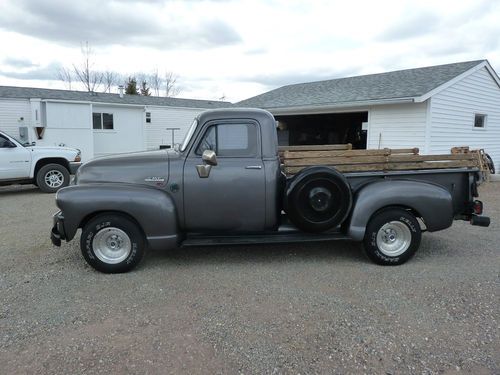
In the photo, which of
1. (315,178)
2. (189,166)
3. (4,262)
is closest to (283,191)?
(315,178)

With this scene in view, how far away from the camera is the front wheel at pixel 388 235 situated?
5055mm

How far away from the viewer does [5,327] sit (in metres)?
3.55

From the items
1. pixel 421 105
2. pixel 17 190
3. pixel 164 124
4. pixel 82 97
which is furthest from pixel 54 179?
pixel 164 124

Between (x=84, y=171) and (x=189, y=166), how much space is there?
1357 millimetres

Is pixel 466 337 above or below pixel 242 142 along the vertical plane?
below

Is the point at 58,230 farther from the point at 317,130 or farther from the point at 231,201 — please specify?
the point at 317,130

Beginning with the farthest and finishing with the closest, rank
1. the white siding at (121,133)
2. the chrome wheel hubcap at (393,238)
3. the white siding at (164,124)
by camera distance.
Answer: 1. the white siding at (164,124)
2. the white siding at (121,133)
3. the chrome wheel hubcap at (393,238)

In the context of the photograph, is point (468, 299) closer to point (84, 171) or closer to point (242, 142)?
point (242, 142)

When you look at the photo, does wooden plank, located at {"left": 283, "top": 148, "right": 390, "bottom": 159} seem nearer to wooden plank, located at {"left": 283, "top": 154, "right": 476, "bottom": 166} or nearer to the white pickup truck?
wooden plank, located at {"left": 283, "top": 154, "right": 476, "bottom": 166}

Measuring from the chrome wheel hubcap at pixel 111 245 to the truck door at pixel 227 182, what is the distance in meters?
0.77

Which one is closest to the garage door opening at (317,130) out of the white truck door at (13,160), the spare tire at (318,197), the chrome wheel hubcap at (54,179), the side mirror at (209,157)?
the chrome wheel hubcap at (54,179)

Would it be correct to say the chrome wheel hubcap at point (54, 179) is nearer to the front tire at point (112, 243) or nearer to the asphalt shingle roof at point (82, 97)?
the front tire at point (112, 243)

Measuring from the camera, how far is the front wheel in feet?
16.6

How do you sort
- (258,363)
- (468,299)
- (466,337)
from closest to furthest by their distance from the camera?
1. (258,363)
2. (466,337)
3. (468,299)
